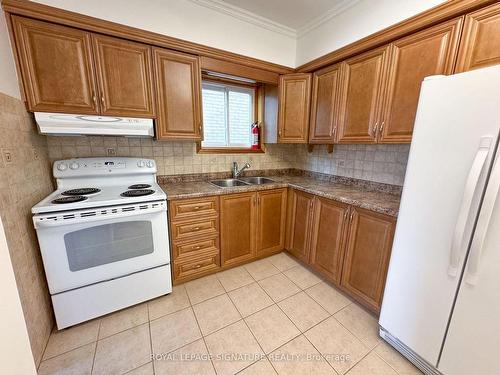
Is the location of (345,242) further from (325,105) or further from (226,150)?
(226,150)

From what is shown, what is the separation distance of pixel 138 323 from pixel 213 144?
189 centimetres

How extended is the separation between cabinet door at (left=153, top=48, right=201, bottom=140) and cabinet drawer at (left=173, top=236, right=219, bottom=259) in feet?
3.26

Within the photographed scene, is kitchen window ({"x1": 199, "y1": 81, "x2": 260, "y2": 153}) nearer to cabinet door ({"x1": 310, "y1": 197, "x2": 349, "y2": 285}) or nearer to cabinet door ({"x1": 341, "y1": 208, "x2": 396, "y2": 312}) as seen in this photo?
cabinet door ({"x1": 310, "y1": 197, "x2": 349, "y2": 285})

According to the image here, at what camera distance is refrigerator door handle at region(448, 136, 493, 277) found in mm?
939

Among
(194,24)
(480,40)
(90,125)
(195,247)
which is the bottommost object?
(195,247)

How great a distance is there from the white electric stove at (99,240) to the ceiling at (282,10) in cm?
177

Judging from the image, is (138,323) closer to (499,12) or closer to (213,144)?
(213,144)

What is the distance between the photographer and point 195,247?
2016 mm

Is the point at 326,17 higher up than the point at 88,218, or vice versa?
the point at 326,17

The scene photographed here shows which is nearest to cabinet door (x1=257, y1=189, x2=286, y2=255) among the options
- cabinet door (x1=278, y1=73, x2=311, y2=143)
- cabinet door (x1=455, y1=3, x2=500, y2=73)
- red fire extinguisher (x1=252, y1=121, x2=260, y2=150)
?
cabinet door (x1=278, y1=73, x2=311, y2=143)

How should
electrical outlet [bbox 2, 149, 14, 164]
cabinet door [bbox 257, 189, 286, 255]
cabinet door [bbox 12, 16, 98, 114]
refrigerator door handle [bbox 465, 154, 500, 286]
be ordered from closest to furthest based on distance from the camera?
1. refrigerator door handle [bbox 465, 154, 500, 286]
2. electrical outlet [bbox 2, 149, 14, 164]
3. cabinet door [bbox 12, 16, 98, 114]
4. cabinet door [bbox 257, 189, 286, 255]

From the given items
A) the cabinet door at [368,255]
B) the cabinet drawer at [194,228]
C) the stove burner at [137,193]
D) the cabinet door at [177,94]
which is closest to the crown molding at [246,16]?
the cabinet door at [177,94]

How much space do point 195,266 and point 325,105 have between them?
208 cm

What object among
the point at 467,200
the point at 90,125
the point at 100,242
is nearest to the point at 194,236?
the point at 100,242
